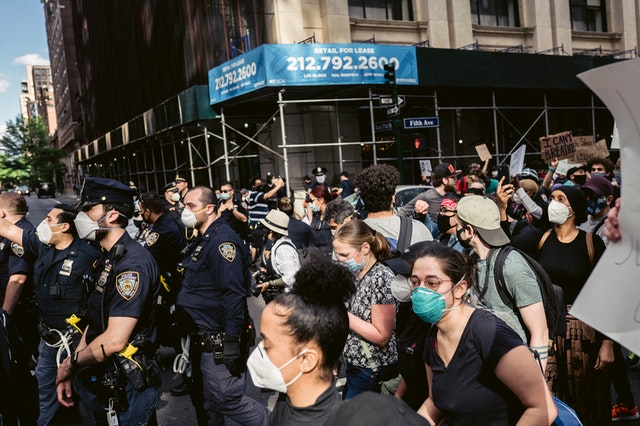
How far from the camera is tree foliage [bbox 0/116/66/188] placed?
81.9 meters

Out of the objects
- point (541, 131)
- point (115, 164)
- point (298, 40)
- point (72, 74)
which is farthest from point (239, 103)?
point (72, 74)

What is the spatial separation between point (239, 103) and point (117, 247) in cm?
1376

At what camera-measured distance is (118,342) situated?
3.36 metres

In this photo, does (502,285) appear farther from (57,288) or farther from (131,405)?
A: (57,288)

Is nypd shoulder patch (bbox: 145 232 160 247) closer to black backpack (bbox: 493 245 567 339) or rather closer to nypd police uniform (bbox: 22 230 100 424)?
nypd police uniform (bbox: 22 230 100 424)

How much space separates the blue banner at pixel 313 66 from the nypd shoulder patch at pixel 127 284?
11.3 meters

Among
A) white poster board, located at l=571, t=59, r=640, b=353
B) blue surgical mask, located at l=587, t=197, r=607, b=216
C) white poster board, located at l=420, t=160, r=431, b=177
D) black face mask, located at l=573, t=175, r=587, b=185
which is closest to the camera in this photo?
white poster board, located at l=571, t=59, r=640, b=353

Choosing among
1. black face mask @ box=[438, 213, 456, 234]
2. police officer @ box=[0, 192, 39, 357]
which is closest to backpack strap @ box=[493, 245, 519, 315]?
black face mask @ box=[438, 213, 456, 234]

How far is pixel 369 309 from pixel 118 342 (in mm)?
1575

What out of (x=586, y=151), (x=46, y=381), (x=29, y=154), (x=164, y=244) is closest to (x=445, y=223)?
(x=164, y=244)

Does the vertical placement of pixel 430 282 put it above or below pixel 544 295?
above

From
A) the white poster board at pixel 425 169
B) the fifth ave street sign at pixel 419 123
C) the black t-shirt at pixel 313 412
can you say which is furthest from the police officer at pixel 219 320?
the white poster board at pixel 425 169

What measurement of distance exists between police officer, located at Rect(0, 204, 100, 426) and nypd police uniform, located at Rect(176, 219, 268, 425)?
36.1 inches

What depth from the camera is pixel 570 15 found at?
22.0 m
